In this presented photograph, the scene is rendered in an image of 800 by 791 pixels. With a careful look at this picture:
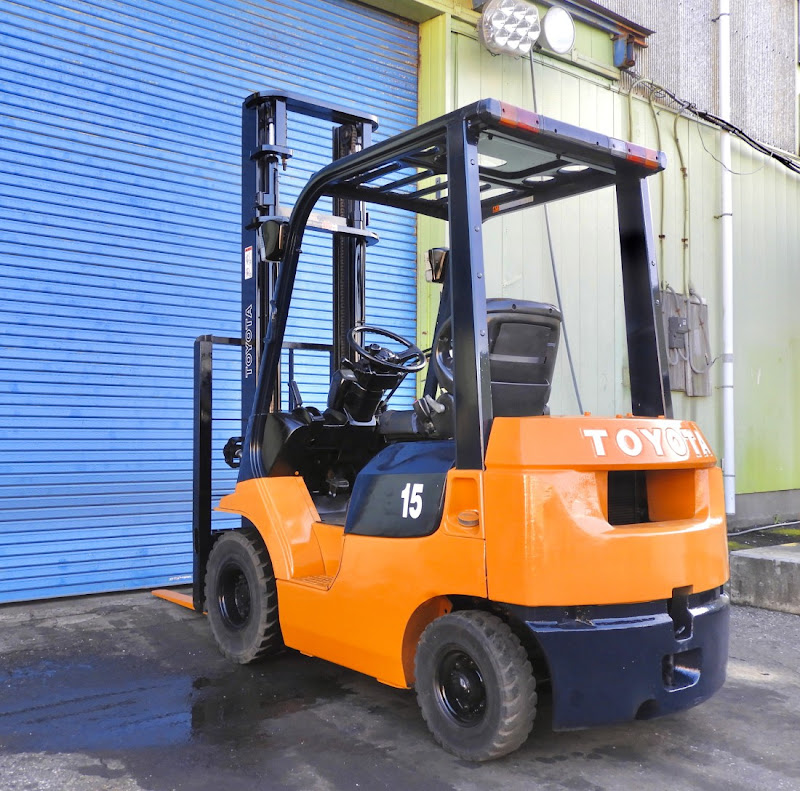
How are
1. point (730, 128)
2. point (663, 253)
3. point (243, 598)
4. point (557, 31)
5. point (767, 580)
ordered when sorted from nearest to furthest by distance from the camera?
1. point (243, 598)
2. point (767, 580)
3. point (557, 31)
4. point (663, 253)
5. point (730, 128)

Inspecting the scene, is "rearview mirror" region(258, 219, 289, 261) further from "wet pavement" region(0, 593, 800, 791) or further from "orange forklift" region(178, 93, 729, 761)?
"wet pavement" region(0, 593, 800, 791)

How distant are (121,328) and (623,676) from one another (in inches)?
177

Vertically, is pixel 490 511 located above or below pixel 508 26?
below

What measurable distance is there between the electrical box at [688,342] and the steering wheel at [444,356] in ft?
20.7

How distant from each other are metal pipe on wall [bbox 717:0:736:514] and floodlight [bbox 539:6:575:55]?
8.65 feet

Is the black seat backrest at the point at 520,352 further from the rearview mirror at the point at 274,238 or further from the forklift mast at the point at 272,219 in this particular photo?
the forklift mast at the point at 272,219

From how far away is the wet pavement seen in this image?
2994mm

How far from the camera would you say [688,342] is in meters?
9.57

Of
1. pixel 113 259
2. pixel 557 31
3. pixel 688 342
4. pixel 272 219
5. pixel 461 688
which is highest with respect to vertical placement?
pixel 557 31

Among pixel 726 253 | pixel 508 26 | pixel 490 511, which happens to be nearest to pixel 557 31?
pixel 508 26

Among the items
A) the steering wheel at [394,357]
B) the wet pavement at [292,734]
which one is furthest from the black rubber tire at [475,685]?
the steering wheel at [394,357]

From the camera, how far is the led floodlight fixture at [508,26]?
25.6 ft

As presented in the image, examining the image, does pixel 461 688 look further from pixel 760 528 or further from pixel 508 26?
pixel 760 528

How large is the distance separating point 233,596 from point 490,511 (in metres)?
2.00
